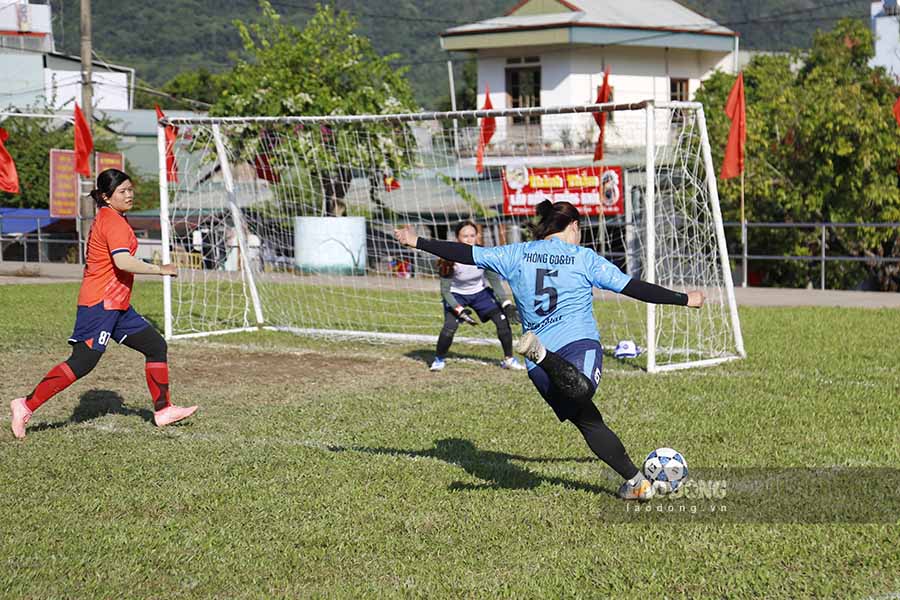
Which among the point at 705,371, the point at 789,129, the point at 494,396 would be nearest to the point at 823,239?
the point at 789,129

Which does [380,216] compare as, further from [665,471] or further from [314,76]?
[665,471]

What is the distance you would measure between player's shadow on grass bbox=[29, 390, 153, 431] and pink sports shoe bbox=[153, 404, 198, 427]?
0.41 m

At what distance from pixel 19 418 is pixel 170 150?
7.34m

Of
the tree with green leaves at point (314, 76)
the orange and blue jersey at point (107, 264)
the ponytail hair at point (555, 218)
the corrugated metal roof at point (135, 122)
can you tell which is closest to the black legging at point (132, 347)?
the orange and blue jersey at point (107, 264)

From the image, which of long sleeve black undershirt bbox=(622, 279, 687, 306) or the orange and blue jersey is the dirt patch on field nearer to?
the orange and blue jersey

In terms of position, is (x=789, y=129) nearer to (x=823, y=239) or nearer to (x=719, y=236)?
(x=823, y=239)

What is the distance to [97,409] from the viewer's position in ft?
31.2

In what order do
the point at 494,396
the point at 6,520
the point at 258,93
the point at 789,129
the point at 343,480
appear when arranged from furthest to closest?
the point at 258,93 → the point at 789,129 → the point at 494,396 → the point at 343,480 → the point at 6,520

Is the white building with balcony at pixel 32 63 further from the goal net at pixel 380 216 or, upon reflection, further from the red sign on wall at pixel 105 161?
the goal net at pixel 380 216

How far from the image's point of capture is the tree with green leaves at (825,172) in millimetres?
→ 21281

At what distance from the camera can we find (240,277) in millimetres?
16312

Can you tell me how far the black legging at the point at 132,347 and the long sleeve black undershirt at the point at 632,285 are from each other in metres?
3.04

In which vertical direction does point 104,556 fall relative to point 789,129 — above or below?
below

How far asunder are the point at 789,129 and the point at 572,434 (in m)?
16.3
